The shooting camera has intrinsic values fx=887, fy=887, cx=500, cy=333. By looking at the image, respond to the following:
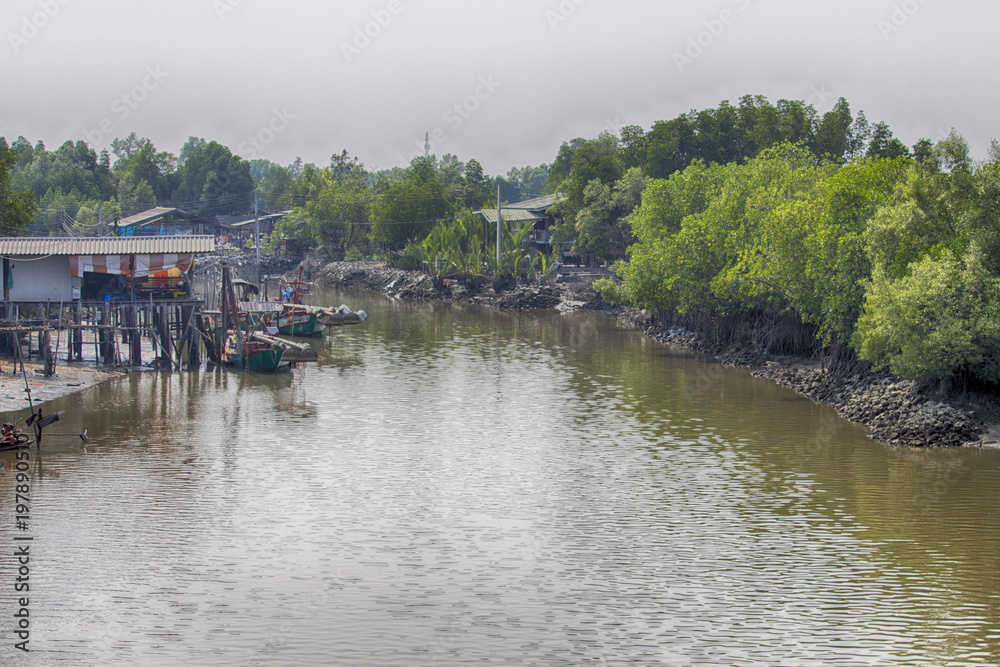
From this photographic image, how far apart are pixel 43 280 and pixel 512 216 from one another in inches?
2249

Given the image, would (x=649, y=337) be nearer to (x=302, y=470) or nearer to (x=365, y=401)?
(x=365, y=401)

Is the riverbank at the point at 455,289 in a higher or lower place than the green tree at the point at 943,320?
higher

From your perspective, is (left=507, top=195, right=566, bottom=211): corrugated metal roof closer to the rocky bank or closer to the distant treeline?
the distant treeline

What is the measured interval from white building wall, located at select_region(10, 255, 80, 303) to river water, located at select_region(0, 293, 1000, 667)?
8.73 metres

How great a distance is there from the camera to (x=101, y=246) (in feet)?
143

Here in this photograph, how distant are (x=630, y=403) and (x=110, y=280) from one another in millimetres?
27012

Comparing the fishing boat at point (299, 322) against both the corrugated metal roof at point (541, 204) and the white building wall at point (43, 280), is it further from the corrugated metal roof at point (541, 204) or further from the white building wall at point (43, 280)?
the corrugated metal roof at point (541, 204)

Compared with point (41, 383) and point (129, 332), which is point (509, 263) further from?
point (41, 383)

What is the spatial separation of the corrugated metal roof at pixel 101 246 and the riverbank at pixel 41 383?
547 centimetres

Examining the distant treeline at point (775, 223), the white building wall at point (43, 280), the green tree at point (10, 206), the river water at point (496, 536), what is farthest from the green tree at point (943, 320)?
the green tree at point (10, 206)

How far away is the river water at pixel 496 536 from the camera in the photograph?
17.2m

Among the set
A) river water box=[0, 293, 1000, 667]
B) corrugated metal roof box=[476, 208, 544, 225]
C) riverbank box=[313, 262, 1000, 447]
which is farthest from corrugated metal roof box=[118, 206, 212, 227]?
river water box=[0, 293, 1000, 667]

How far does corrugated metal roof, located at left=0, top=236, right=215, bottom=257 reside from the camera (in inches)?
1688

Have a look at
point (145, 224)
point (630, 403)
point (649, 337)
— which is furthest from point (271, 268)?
point (630, 403)
